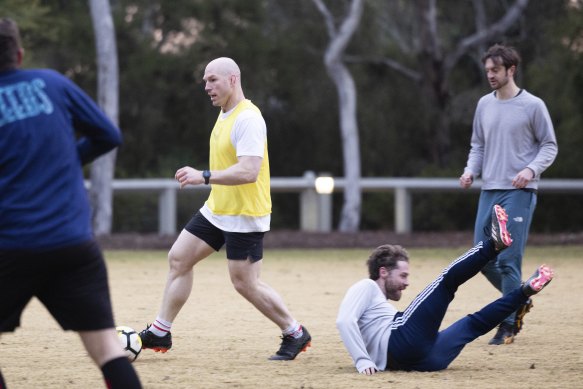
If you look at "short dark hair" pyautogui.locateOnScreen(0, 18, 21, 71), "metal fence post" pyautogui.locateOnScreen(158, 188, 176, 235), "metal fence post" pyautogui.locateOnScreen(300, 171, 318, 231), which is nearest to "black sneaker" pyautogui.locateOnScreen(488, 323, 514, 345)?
"short dark hair" pyautogui.locateOnScreen(0, 18, 21, 71)

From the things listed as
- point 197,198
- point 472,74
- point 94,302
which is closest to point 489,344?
point 94,302

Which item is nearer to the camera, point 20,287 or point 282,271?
point 20,287

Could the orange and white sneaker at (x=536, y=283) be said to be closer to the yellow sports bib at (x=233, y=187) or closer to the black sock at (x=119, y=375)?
the yellow sports bib at (x=233, y=187)

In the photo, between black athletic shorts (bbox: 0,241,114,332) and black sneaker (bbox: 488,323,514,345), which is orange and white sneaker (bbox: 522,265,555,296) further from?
black athletic shorts (bbox: 0,241,114,332)

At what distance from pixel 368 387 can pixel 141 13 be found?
23566 mm

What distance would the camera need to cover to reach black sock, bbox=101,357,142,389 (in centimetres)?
555

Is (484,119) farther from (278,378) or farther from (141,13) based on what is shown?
(141,13)

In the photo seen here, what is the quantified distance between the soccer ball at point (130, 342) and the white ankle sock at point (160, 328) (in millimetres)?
193

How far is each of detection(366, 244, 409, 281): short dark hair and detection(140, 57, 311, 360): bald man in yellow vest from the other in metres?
0.86

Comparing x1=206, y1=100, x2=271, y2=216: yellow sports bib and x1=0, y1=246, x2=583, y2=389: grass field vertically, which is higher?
x1=206, y1=100, x2=271, y2=216: yellow sports bib

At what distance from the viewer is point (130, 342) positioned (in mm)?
8516

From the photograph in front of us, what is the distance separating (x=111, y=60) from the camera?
23.4m

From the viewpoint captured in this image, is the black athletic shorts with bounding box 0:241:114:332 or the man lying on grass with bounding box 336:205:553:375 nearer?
the black athletic shorts with bounding box 0:241:114:332

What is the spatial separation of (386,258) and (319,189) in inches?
672
